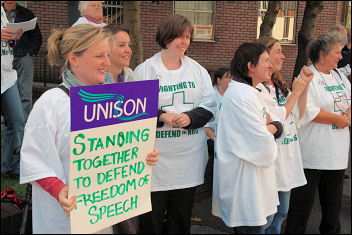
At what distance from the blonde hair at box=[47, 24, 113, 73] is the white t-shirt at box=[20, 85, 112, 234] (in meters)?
0.20

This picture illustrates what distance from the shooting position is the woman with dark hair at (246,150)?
2.83m

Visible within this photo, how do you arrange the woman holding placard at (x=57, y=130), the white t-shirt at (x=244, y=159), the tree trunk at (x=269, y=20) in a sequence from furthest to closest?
the tree trunk at (x=269, y=20)
the white t-shirt at (x=244, y=159)
the woman holding placard at (x=57, y=130)

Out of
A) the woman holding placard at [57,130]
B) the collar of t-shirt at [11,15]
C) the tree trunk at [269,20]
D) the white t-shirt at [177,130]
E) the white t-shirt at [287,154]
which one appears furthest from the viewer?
the tree trunk at [269,20]

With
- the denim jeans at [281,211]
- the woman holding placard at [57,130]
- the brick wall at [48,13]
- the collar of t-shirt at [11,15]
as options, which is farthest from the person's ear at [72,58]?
the brick wall at [48,13]

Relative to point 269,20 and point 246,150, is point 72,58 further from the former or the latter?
point 269,20

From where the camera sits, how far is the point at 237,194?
2.93m

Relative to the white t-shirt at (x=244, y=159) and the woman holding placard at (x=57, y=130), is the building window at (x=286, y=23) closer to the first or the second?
the white t-shirt at (x=244, y=159)

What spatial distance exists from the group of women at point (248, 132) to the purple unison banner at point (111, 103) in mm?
444

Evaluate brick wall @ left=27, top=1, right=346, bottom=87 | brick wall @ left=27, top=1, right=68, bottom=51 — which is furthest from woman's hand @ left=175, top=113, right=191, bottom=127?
brick wall @ left=27, top=1, right=346, bottom=87

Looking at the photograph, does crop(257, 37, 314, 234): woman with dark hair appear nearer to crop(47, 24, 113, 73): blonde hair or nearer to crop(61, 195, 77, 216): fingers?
crop(47, 24, 113, 73): blonde hair

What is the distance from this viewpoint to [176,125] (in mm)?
3012

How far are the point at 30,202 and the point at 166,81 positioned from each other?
1307mm

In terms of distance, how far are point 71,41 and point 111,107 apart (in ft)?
1.31

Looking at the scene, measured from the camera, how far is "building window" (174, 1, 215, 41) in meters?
13.1
